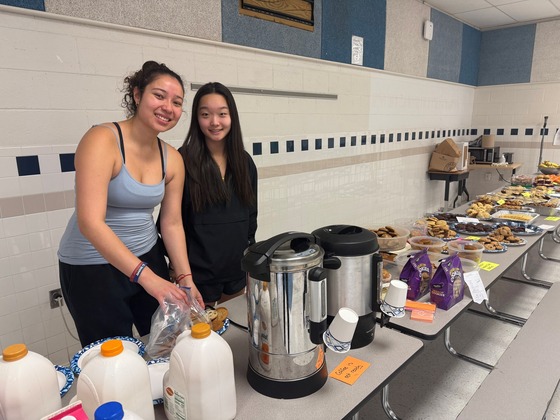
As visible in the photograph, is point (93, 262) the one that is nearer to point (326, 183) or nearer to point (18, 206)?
point (18, 206)

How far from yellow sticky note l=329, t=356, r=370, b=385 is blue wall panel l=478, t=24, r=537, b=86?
19.8ft

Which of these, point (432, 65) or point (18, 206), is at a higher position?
point (432, 65)

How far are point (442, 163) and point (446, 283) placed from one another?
413 cm

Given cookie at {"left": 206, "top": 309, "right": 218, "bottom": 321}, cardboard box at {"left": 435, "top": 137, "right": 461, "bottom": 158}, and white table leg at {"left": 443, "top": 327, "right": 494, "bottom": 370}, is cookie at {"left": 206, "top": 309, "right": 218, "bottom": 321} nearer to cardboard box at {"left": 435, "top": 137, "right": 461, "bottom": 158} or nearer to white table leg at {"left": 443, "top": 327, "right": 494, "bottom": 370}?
white table leg at {"left": 443, "top": 327, "right": 494, "bottom": 370}

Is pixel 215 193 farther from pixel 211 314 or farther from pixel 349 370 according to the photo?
pixel 349 370

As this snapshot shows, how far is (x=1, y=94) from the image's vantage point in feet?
6.05

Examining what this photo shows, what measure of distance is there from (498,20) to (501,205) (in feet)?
11.9

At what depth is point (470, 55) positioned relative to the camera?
5812 mm

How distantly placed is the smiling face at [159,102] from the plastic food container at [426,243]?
4.33 feet

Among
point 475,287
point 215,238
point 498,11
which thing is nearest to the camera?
point 475,287

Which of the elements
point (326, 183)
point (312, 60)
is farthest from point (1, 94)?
point (326, 183)

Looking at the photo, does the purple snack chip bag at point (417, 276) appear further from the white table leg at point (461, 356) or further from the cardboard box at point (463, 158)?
the cardboard box at point (463, 158)

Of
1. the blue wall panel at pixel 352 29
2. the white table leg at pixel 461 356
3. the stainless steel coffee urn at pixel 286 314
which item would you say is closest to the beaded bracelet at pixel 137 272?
the stainless steel coffee urn at pixel 286 314

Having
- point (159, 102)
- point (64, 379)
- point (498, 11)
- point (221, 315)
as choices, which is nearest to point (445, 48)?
point (498, 11)
